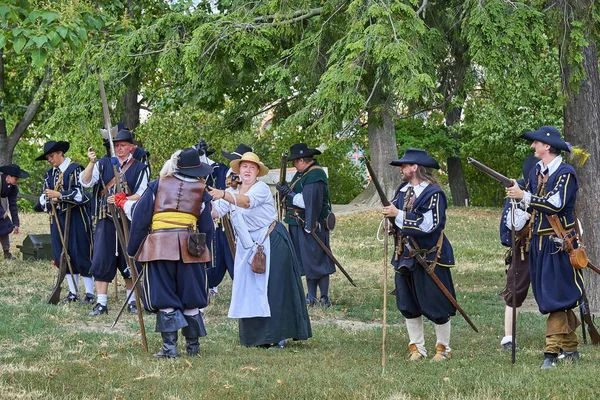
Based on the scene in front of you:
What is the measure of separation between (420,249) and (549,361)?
138cm

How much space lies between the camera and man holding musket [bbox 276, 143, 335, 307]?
12.1 meters

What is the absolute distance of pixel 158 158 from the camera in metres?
31.7

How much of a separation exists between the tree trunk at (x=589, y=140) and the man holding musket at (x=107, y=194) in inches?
191

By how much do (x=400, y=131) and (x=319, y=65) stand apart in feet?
64.1

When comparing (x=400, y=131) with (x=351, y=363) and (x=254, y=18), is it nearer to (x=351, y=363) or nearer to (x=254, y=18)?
(x=254, y=18)

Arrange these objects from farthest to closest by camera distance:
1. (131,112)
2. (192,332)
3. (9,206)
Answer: (131,112) → (9,206) → (192,332)

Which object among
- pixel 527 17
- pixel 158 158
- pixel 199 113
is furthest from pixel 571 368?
pixel 158 158

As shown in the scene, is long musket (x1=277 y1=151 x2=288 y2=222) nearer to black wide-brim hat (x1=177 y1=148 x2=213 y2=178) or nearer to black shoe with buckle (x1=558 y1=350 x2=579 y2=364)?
black wide-brim hat (x1=177 y1=148 x2=213 y2=178)

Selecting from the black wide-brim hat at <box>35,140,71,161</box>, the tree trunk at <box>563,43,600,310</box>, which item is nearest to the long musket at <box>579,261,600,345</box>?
the tree trunk at <box>563,43,600,310</box>

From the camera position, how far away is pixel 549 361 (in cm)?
789

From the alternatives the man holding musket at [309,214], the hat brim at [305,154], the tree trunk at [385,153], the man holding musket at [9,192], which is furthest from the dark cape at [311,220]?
the tree trunk at [385,153]

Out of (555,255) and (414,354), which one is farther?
(414,354)

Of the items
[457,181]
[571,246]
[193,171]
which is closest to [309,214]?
[193,171]

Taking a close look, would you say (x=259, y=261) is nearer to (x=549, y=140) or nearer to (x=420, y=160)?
(x=420, y=160)
